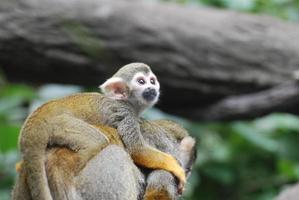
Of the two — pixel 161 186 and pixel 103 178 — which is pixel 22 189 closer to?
pixel 103 178

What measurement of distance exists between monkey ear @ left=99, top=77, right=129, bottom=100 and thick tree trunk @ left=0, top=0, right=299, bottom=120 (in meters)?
2.46

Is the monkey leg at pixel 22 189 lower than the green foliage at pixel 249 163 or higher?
higher

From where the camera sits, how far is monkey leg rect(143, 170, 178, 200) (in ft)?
9.36

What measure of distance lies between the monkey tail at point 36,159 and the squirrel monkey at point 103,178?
45 mm

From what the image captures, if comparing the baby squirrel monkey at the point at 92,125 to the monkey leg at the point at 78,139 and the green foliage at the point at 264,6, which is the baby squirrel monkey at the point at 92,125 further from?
the green foliage at the point at 264,6

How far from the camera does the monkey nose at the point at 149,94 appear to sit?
3.23 m

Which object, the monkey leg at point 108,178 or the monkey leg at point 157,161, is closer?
the monkey leg at point 108,178

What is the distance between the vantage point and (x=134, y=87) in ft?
10.6

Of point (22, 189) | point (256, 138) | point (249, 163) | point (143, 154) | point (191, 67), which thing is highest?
point (143, 154)

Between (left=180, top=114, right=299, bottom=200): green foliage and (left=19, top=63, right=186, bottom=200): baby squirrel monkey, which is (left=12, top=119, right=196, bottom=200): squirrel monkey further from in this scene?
(left=180, top=114, right=299, bottom=200): green foliage

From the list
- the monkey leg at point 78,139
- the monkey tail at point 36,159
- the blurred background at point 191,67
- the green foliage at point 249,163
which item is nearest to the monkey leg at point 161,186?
the monkey leg at point 78,139

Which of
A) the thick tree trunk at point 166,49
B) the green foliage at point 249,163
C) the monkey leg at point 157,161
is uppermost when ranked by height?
the monkey leg at point 157,161

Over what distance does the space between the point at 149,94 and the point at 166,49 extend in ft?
8.82

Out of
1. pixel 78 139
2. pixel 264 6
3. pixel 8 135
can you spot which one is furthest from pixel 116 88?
pixel 264 6
